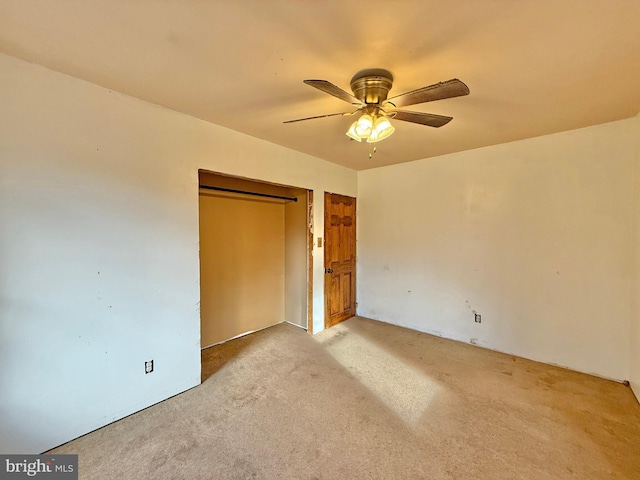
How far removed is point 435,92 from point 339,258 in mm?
2946

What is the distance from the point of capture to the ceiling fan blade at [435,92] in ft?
4.41

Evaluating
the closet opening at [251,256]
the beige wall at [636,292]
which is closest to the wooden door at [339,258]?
the closet opening at [251,256]

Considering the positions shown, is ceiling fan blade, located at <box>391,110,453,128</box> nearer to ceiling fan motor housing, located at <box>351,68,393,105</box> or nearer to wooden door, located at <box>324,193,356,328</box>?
ceiling fan motor housing, located at <box>351,68,393,105</box>

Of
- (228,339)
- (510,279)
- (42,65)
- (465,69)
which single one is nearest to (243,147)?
(42,65)

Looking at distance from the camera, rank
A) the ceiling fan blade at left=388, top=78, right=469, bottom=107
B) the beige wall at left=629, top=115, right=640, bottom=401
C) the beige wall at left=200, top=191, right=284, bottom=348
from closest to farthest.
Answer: the ceiling fan blade at left=388, top=78, right=469, bottom=107
the beige wall at left=629, top=115, right=640, bottom=401
the beige wall at left=200, top=191, right=284, bottom=348

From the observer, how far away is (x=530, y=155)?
2904mm

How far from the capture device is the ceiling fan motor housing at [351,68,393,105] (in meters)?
1.65

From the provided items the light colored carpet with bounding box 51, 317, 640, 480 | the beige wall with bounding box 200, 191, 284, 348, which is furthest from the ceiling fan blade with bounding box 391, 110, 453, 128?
the beige wall with bounding box 200, 191, 284, 348

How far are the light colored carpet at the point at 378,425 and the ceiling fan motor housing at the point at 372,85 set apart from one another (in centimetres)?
236

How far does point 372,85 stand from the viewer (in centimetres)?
168

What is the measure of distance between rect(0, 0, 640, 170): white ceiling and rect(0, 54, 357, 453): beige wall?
0.93 feet

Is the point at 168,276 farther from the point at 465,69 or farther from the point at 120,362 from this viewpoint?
the point at 465,69

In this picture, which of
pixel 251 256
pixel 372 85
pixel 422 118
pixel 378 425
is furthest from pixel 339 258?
pixel 372 85

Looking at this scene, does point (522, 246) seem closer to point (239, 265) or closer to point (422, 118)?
point (422, 118)
